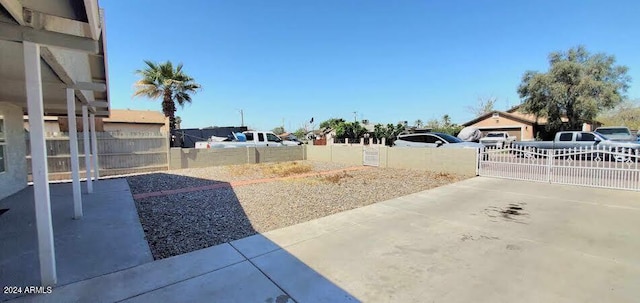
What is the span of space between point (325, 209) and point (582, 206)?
512 cm

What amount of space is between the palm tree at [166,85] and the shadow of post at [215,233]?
34.3 ft

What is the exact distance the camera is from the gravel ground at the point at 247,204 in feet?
14.5

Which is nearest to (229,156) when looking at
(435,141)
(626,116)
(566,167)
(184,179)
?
(184,179)

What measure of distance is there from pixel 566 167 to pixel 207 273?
941 centimetres

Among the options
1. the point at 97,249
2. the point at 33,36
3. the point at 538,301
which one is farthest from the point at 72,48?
the point at 538,301

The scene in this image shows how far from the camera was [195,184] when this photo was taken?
9.14 metres

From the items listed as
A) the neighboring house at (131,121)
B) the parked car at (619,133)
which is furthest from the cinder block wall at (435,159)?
the neighboring house at (131,121)

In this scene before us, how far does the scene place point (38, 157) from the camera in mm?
2764

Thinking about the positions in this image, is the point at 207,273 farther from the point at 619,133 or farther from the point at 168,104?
the point at 619,133

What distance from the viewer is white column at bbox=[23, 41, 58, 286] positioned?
8.93ft

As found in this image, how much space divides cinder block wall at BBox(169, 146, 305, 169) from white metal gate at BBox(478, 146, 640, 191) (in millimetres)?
10091

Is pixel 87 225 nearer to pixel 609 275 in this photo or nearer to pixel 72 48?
pixel 72 48

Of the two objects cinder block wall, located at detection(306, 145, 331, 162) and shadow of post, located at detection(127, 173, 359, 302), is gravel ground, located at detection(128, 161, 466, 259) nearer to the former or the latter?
shadow of post, located at detection(127, 173, 359, 302)

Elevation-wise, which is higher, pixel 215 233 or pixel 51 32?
pixel 51 32
